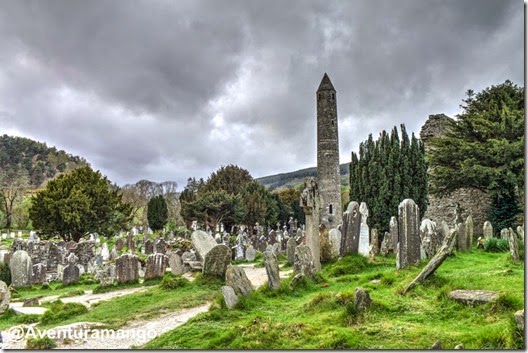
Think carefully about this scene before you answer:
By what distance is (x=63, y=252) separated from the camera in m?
16.4

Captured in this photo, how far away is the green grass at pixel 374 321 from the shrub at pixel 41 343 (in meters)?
1.20

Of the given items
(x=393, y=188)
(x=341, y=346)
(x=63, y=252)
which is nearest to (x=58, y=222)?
(x=63, y=252)

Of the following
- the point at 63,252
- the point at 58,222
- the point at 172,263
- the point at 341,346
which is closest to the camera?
the point at 341,346

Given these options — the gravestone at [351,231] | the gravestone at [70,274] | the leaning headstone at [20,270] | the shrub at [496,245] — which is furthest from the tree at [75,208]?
the shrub at [496,245]

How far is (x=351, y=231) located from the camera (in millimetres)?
10297

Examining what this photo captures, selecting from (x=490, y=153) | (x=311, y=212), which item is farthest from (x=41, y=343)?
(x=490, y=153)

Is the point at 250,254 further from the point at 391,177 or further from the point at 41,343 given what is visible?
the point at 41,343

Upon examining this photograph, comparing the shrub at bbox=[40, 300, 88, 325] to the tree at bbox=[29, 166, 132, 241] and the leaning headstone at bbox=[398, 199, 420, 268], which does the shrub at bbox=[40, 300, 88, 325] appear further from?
the tree at bbox=[29, 166, 132, 241]

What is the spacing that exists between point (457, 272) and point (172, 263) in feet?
25.8

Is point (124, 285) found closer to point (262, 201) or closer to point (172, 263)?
point (172, 263)

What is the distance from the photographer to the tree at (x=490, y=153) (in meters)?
16.7

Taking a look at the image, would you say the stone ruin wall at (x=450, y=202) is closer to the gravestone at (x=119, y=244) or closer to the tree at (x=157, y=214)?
the gravestone at (x=119, y=244)

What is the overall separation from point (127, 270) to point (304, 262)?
540 cm

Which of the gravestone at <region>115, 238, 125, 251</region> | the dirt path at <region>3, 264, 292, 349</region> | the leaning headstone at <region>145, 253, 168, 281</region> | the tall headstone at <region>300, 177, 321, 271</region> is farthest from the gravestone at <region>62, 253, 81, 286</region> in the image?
the gravestone at <region>115, 238, 125, 251</region>
